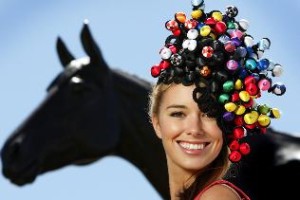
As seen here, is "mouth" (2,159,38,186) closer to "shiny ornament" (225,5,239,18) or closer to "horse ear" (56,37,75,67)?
"horse ear" (56,37,75,67)

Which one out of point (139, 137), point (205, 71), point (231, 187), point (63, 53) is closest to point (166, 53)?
point (205, 71)

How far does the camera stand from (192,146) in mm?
4379

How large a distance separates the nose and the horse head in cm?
756

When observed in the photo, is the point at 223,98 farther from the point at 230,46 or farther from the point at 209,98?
the point at 230,46

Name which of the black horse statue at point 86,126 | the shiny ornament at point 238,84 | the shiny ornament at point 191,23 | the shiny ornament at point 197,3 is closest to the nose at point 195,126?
the shiny ornament at point 238,84

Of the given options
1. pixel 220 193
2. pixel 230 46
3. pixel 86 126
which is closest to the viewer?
pixel 220 193

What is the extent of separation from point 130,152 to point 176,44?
737 centimetres

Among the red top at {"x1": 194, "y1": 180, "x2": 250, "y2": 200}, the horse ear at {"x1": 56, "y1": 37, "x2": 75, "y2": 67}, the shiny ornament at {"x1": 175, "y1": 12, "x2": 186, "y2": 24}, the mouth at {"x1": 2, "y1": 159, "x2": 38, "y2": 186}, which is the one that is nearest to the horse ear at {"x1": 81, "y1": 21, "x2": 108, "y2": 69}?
→ the horse ear at {"x1": 56, "y1": 37, "x2": 75, "y2": 67}

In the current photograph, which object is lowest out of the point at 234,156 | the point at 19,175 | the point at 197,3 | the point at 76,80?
the point at 19,175

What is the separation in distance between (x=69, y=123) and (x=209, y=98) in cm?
835

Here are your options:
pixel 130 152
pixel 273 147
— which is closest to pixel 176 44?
pixel 273 147

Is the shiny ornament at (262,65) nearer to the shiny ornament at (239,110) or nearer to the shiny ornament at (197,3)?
the shiny ornament at (239,110)

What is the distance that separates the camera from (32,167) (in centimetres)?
1215

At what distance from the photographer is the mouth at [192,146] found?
4.38 meters
